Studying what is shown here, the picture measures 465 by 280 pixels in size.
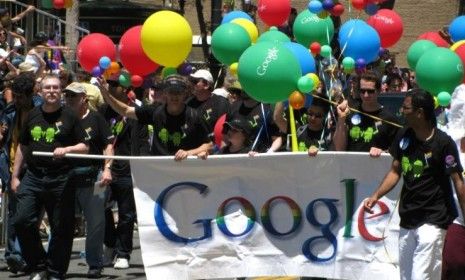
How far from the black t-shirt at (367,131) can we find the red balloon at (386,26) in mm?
1916

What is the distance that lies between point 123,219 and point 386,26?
10.8ft

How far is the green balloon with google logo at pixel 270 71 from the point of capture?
10.3 meters

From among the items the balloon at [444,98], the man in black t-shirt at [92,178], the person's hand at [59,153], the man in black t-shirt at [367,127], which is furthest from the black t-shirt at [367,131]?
the man in black t-shirt at [92,178]

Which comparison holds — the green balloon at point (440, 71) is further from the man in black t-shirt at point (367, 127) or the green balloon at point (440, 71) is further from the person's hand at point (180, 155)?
the person's hand at point (180, 155)

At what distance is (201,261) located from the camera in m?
10.9

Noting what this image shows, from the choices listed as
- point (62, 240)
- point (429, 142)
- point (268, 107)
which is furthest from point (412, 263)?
point (62, 240)

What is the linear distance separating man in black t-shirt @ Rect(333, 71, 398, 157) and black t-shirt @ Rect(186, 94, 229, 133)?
1.99m

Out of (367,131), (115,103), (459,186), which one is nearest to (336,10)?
(367,131)

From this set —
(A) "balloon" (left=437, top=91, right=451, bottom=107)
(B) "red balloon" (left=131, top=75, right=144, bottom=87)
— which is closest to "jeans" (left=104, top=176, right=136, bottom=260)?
(B) "red balloon" (left=131, top=75, right=144, bottom=87)

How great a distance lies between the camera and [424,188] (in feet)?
30.4

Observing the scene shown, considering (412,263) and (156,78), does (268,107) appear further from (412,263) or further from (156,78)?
(412,263)

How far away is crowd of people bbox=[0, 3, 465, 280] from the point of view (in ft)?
30.4

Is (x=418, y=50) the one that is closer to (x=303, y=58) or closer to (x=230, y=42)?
(x=303, y=58)

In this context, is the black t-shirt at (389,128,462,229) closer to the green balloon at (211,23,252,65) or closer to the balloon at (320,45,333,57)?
the balloon at (320,45,333,57)
